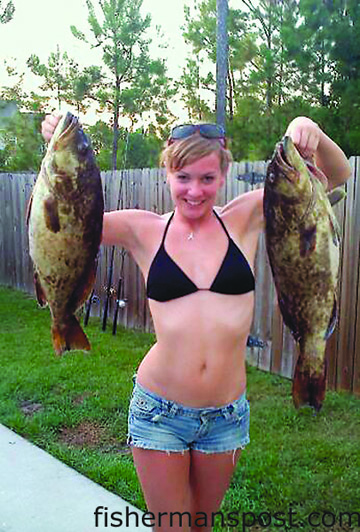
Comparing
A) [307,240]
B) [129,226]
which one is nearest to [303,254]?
[307,240]

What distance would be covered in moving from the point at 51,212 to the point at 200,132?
1.96 feet

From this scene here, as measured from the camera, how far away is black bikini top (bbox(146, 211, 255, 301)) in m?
2.22

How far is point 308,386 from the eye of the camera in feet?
7.04

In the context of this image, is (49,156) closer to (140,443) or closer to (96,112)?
(140,443)

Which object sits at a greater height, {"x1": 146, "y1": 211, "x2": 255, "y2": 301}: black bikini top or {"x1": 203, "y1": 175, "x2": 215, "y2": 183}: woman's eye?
{"x1": 203, "y1": 175, "x2": 215, "y2": 183}: woman's eye

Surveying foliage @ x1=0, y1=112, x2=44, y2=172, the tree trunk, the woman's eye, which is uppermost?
the tree trunk

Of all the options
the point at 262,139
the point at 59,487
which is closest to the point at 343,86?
the point at 262,139

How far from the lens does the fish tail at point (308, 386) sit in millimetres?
2137

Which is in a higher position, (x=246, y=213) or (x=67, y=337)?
(x=246, y=213)

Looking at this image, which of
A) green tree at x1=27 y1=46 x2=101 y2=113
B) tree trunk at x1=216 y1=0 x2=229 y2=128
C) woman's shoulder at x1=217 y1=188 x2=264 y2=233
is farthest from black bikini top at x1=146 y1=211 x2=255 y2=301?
green tree at x1=27 y1=46 x2=101 y2=113

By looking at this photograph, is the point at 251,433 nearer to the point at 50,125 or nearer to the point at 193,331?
the point at 193,331

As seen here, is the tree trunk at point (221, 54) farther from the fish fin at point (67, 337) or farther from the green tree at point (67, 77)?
the fish fin at point (67, 337)

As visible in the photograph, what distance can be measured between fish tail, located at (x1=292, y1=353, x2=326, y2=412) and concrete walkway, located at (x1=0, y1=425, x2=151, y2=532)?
158 cm

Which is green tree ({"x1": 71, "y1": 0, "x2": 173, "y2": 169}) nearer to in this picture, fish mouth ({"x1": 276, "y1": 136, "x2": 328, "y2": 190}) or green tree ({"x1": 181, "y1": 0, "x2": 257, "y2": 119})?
green tree ({"x1": 181, "y1": 0, "x2": 257, "y2": 119})
